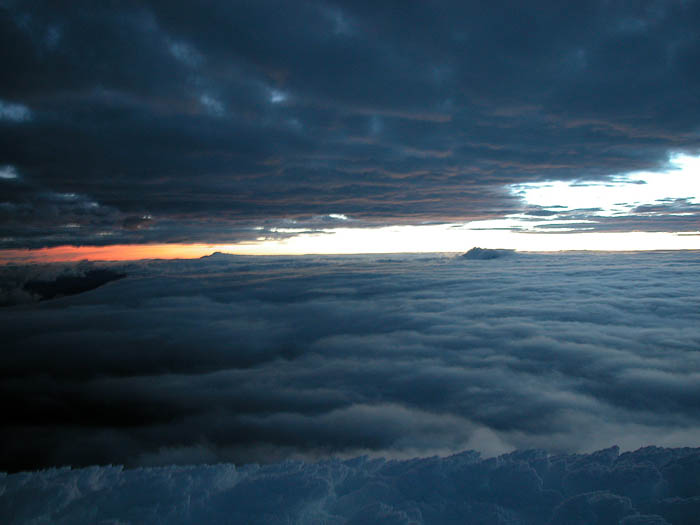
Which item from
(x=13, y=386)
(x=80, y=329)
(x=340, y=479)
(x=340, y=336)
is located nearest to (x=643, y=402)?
(x=340, y=479)

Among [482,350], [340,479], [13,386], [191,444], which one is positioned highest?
[340,479]

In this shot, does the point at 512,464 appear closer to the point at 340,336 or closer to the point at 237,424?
the point at 237,424

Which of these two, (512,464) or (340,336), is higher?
(512,464)

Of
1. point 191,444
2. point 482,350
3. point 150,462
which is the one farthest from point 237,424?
point 482,350

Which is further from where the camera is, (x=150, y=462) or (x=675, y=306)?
(x=675, y=306)

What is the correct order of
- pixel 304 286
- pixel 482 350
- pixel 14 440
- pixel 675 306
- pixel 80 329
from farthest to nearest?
pixel 304 286
pixel 80 329
pixel 675 306
pixel 482 350
pixel 14 440

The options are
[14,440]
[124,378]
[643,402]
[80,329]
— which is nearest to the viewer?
[643,402]
